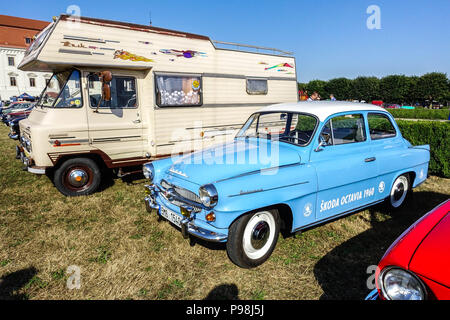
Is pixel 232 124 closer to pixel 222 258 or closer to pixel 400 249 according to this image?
pixel 222 258

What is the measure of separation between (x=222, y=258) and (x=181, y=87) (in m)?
4.26

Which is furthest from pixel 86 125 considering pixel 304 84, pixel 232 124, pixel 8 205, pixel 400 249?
pixel 304 84

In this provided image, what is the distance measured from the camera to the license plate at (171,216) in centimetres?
351

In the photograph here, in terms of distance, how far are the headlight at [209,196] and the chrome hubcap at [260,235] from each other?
2.07ft

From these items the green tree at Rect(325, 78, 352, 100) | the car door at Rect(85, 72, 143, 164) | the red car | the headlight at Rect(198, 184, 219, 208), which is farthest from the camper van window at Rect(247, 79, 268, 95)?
the green tree at Rect(325, 78, 352, 100)

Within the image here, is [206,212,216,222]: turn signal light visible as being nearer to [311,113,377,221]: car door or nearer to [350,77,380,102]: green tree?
[311,113,377,221]: car door

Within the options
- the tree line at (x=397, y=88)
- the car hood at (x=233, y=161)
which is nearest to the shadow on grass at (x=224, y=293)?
the car hood at (x=233, y=161)

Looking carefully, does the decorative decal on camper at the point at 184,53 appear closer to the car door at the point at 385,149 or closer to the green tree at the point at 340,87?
the car door at the point at 385,149

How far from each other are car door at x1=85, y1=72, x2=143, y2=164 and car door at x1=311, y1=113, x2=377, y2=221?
4.03 metres

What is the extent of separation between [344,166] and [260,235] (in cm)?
150

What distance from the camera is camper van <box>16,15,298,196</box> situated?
18.1 feet

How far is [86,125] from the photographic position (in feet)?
18.9

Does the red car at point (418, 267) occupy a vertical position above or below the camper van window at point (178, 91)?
below

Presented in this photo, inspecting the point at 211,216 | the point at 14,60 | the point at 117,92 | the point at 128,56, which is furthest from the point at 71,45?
the point at 14,60
